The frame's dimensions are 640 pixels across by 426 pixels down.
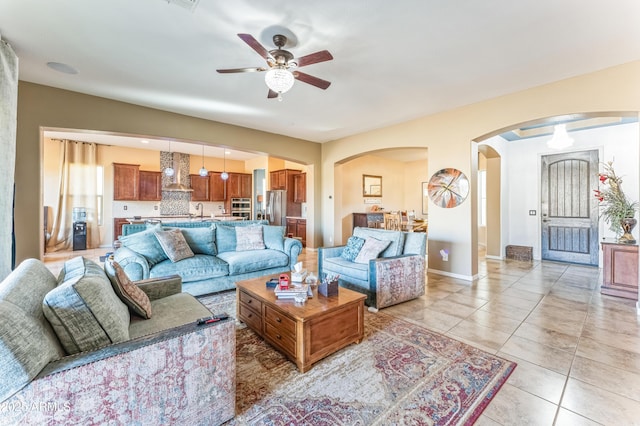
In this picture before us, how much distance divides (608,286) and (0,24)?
7563 mm

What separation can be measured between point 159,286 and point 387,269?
93.3 inches

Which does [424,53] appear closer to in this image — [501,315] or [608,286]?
[501,315]

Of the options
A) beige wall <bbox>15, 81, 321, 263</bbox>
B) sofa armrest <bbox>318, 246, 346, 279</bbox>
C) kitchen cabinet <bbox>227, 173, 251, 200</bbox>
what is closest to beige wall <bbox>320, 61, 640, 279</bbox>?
sofa armrest <bbox>318, 246, 346, 279</bbox>

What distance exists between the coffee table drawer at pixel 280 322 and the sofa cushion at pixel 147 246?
6.62ft

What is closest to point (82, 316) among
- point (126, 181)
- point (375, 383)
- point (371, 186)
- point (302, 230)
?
point (375, 383)

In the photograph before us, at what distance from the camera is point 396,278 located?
3.33 m

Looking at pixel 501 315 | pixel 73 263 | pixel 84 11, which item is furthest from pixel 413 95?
pixel 73 263

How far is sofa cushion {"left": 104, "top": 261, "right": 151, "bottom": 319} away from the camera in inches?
70.7

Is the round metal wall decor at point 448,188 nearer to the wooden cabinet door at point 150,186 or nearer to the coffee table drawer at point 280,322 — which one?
the coffee table drawer at point 280,322

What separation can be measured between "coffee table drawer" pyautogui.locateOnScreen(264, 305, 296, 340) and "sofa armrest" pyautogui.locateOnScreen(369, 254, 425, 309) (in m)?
1.34

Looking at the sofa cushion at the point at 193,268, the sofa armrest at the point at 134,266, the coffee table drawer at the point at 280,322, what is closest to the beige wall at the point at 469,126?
the coffee table drawer at the point at 280,322

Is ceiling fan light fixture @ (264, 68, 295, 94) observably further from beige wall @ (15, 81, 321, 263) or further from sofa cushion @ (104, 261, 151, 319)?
beige wall @ (15, 81, 321, 263)

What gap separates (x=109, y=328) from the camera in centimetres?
134

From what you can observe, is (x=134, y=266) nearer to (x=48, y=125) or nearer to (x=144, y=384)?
(x=144, y=384)
